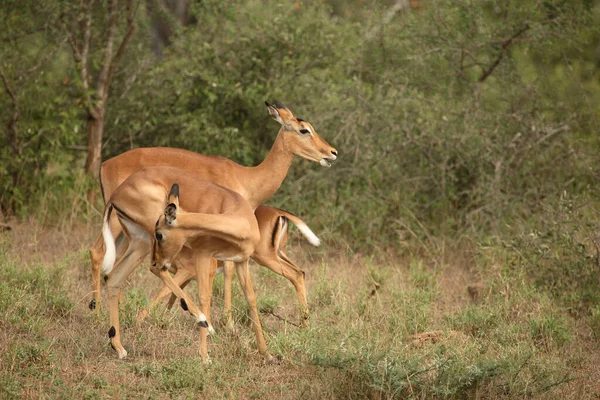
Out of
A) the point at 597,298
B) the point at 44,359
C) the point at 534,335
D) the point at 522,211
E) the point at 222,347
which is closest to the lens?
the point at 44,359

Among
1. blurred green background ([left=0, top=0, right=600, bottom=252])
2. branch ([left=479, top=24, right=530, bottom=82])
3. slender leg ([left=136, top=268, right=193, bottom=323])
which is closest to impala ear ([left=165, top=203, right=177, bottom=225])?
slender leg ([left=136, top=268, right=193, bottom=323])

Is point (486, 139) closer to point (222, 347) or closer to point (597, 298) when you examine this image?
point (597, 298)

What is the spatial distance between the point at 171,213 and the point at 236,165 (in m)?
2.11

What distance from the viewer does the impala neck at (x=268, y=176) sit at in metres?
7.50

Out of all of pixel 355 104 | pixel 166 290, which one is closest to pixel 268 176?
pixel 166 290

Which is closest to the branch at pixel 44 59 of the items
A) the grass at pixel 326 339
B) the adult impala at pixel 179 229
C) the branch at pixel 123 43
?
the branch at pixel 123 43

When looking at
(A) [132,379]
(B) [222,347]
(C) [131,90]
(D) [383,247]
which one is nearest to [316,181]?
(D) [383,247]

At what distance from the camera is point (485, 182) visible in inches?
364

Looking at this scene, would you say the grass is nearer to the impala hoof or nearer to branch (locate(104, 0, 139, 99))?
the impala hoof

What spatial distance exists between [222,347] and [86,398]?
109cm

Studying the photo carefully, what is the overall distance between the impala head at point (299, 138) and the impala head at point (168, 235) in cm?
212

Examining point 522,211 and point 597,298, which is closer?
point 597,298

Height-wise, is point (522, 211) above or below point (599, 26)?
below

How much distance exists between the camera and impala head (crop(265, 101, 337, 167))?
7.59 metres
